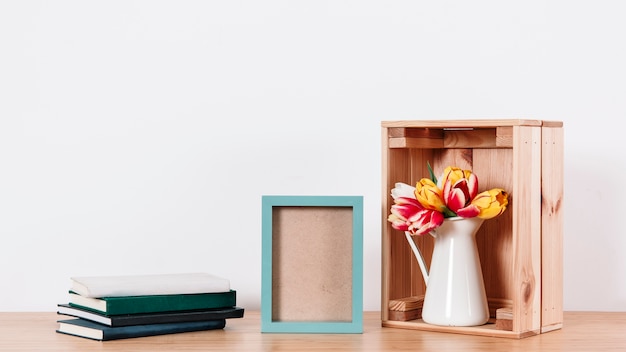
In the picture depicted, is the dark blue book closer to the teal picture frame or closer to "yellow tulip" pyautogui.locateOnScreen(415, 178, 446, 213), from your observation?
the teal picture frame

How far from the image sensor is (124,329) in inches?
58.3

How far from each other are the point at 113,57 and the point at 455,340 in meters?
0.86

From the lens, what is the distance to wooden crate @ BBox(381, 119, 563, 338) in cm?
150

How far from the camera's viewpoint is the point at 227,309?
5.19 feet

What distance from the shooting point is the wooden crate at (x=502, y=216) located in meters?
1.50

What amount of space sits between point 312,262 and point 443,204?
0.23 metres

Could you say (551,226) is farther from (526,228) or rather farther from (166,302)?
(166,302)

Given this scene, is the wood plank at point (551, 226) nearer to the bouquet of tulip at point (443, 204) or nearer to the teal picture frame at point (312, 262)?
the bouquet of tulip at point (443, 204)

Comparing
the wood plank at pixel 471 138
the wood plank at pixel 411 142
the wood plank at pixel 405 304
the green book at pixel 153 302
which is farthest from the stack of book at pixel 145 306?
the wood plank at pixel 471 138

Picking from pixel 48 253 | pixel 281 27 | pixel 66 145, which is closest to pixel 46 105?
pixel 66 145

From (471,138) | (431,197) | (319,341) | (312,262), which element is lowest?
(319,341)

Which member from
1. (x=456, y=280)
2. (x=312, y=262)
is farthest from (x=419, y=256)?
(x=312, y=262)

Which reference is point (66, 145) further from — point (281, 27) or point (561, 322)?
point (561, 322)

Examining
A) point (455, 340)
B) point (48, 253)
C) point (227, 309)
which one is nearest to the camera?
point (455, 340)
